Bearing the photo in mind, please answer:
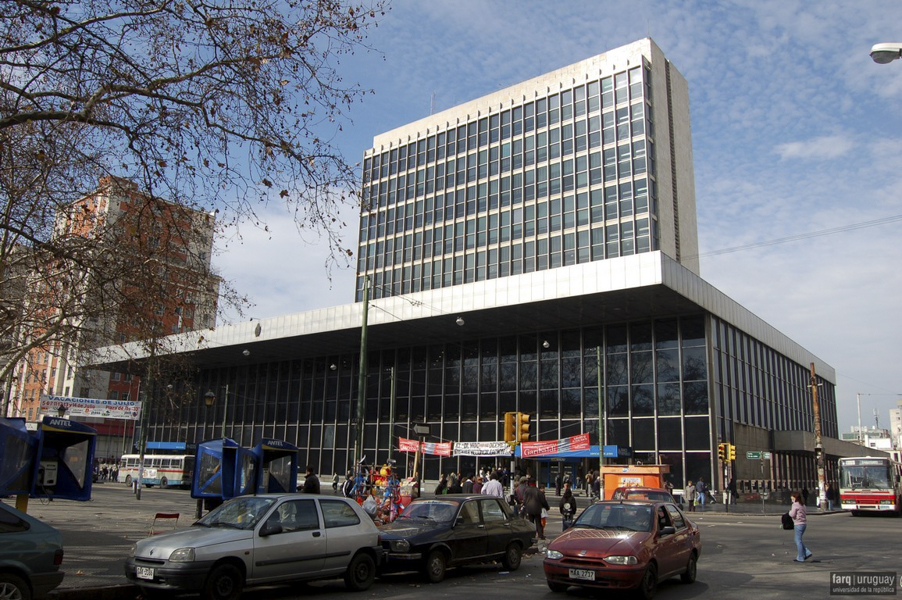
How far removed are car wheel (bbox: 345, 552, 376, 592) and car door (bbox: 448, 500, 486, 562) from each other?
1708 millimetres

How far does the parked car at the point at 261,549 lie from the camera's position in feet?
31.2

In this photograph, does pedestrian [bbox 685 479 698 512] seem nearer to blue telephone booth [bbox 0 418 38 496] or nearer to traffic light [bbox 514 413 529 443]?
traffic light [bbox 514 413 529 443]

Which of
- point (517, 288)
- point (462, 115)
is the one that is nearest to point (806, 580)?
point (517, 288)

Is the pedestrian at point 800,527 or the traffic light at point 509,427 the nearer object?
the pedestrian at point 800,527

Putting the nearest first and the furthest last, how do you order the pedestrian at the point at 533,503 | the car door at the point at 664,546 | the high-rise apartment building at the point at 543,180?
1. the car door at the point at 664,546
2. the pedestrian at the point at 533,503
3. the high-rise apartment building at the point at 543,180

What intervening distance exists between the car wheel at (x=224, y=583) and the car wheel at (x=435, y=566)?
355cm

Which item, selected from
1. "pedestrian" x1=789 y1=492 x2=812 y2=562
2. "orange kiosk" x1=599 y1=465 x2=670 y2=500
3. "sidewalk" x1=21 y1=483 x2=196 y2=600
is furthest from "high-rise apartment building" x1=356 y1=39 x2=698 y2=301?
"pedestrian" x1=789 y1=492 x2=812 y2=562

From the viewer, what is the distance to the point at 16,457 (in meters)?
13.4

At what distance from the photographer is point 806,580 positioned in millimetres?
12625

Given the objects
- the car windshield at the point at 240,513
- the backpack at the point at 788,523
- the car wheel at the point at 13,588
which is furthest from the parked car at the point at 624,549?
the car wheel at the point at 13,588

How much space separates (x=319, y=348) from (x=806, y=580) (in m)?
43.2

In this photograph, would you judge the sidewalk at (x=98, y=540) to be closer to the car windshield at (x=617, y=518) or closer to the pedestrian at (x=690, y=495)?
the car windshield at (x=617, y=518)

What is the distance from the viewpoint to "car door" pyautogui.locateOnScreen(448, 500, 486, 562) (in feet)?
42.6

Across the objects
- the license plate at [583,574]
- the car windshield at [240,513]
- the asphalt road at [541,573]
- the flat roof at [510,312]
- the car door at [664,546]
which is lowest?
the asphalt road at [541,573]
